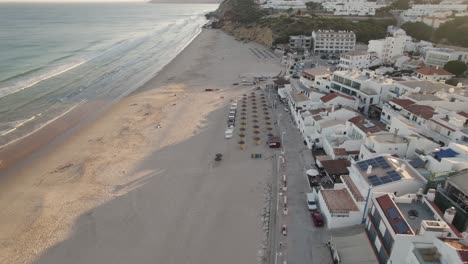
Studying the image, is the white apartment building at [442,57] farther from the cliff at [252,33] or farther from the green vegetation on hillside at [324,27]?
the cliff at [252,33]

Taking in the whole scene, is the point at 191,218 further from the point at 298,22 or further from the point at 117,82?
the point at 298,22

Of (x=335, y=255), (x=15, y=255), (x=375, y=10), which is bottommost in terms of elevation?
(x=15, y=255)

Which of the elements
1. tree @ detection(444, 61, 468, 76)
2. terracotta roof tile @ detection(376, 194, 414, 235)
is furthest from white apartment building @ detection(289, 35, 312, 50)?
terracotta roof tile @ detection(376, 194, 414, 235)

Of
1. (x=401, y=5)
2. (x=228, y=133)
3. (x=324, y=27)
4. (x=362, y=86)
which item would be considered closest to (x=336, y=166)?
(x=228, y=133)

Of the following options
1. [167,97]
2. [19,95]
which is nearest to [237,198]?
[167,97]

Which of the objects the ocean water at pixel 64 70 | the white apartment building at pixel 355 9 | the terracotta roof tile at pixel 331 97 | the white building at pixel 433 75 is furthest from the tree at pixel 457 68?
the white apartment building at pixel 355 9

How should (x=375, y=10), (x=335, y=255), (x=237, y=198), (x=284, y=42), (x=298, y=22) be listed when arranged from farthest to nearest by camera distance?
(x=375, y=10)
(x=298, y=22)
(x=284, y=42)
(x=237, y=198)
(x=335, y=255)
